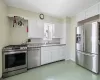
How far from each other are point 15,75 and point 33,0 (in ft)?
9.02

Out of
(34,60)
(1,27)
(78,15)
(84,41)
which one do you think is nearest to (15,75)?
(34,60)

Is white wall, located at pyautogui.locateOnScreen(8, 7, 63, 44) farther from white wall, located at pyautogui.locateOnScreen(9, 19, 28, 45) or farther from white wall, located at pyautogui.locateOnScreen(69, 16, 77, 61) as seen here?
white wall, located at pyautogui.locateOnScreen(69, 16, 77, 61)

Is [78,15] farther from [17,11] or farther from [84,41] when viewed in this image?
[17,11]

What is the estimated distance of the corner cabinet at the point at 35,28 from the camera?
3249 millimetres

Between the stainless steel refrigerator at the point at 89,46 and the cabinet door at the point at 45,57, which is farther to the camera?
the cabinet door at the point at 45,57

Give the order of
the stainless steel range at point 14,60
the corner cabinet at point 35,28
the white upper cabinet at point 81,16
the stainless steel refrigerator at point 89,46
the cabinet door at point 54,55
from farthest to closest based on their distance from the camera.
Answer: the cabinet door at point 54,55
the white upper cabinet at point 81,16
the corner cabinet at point 35,28
the stainless steel refrigerator at point 89,46
the stainless steel range at point 14,60

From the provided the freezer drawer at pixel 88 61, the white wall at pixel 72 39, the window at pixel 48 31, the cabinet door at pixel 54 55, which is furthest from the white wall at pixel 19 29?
the freezer drawer at pixel 88 61

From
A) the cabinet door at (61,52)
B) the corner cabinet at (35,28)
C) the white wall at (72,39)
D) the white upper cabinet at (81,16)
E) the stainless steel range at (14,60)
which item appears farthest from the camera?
the white wall at (72,39)

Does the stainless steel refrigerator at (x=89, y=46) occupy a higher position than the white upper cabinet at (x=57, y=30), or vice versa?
the white upper cabinet at (x=57, y=30)

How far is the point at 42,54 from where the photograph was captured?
10.9ft

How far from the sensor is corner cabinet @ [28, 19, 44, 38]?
10.7ft

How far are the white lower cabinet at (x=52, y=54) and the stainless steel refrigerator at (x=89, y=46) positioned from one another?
1.01 meters

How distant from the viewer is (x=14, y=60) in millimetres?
2504

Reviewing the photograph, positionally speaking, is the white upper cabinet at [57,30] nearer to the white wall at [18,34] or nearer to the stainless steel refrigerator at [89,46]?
the stainless steel refrigerator at [89,46]
